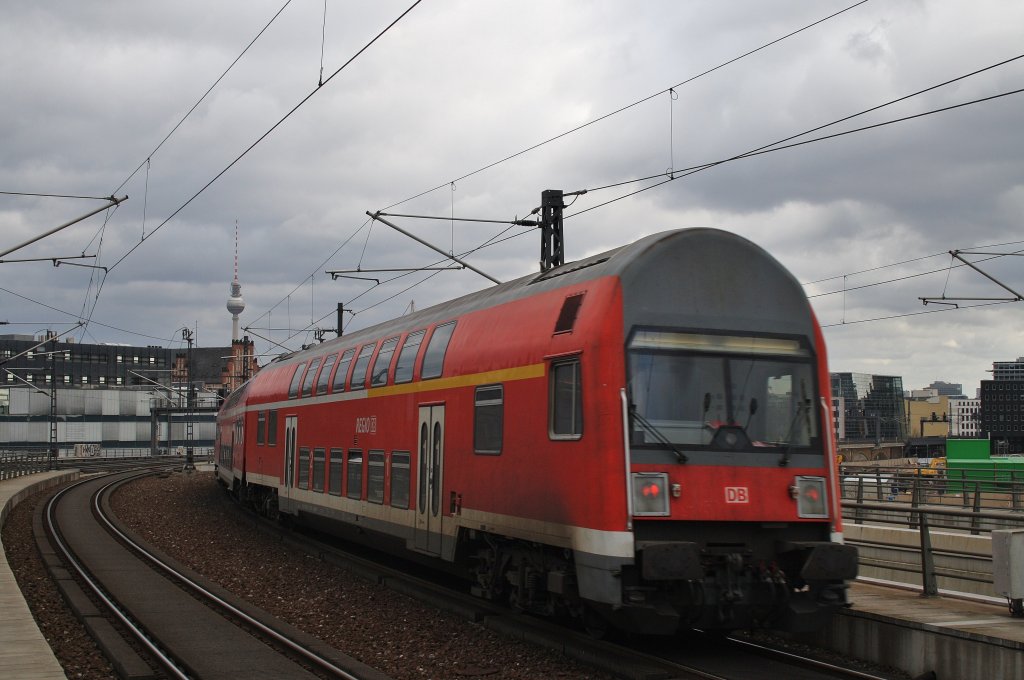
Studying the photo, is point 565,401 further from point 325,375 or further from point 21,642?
point 325,375

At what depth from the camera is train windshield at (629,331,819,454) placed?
9.91 metres

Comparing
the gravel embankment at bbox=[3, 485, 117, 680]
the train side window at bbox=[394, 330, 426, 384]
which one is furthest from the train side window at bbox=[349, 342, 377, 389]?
the gravel embankment at bbox=[3, 485, 117, 680]

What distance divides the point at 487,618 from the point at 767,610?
11.6 feet

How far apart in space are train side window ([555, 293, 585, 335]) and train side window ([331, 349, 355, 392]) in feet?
27.6

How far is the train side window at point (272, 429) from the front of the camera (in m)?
23.9

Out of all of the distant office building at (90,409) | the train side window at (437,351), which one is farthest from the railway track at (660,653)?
the distant office building at (90,409)

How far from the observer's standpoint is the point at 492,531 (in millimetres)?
11844

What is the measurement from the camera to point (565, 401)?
1044 centimetres

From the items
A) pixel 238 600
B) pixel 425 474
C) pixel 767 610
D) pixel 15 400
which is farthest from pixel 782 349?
pixel 15 400

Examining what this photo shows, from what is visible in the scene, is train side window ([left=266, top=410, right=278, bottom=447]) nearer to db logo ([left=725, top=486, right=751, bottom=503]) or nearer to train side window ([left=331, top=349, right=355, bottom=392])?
train side window ([left=331, top=349, right=355, bottom=392])

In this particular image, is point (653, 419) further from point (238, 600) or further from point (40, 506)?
point (40, 506)

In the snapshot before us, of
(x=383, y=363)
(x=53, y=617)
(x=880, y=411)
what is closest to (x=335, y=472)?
(x=383, y=363)

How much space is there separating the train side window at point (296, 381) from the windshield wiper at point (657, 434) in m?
13.5

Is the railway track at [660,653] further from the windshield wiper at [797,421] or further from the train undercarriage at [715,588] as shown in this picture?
the windshield wiper at [797,421]
